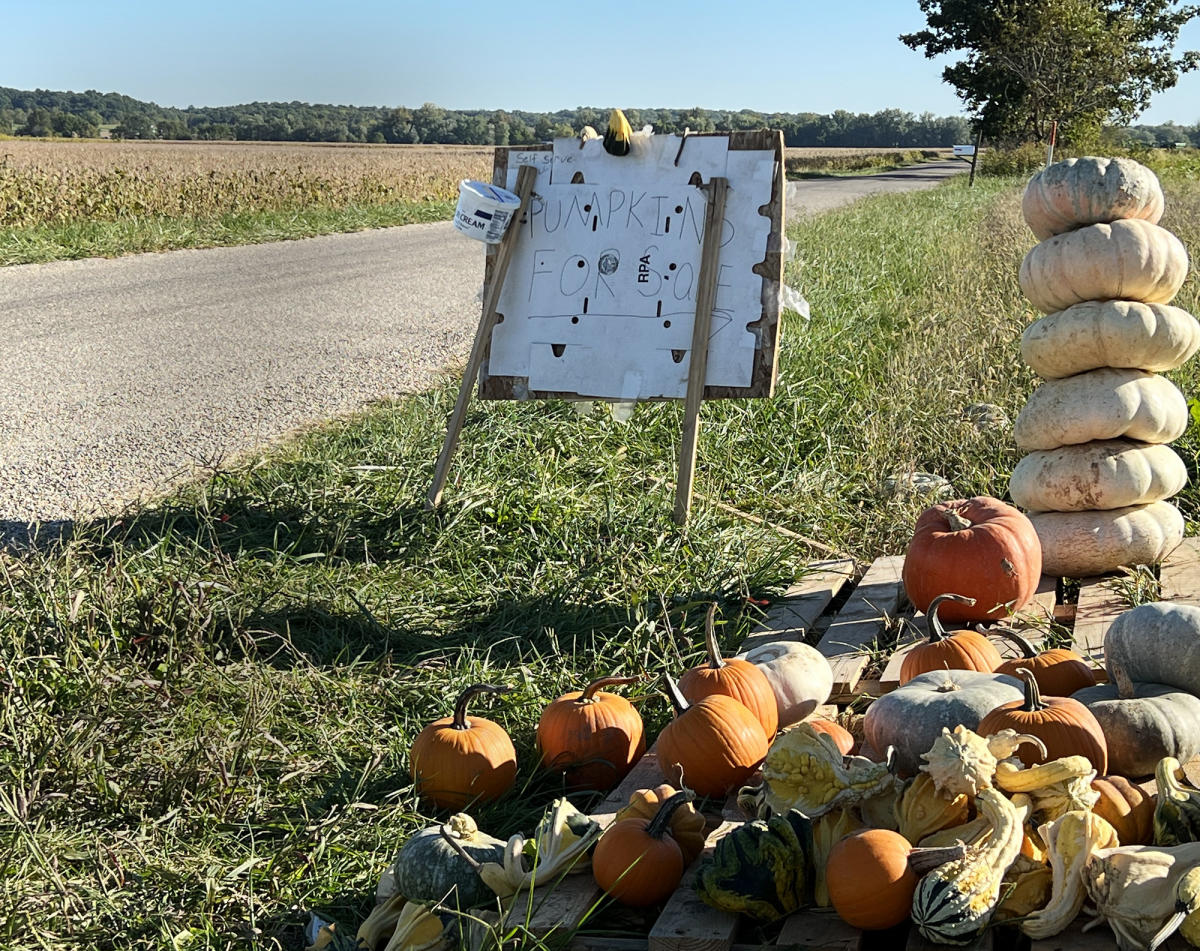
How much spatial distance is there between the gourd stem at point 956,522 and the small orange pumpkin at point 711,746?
4.75ft

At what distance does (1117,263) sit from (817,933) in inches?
130

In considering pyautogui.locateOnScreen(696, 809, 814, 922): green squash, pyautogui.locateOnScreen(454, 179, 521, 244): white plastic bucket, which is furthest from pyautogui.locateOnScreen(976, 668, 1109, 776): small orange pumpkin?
pyautogui.locateOnScreen(454, 179, 521, 244): white plastic bucket

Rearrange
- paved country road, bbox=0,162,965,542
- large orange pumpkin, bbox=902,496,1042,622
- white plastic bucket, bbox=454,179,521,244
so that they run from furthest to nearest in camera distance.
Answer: paved country road, bbox=0,162,965,542 < white plastic bucket, bbox=454,179,521,244 < large orange pumpkin, bbox=902,496,1042,622

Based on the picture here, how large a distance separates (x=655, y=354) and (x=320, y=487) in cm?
176

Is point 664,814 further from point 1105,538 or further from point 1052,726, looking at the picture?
point 1105,538

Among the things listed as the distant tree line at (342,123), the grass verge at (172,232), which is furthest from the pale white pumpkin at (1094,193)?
the distant tree line at (342,123)

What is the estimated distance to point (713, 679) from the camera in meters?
3.20

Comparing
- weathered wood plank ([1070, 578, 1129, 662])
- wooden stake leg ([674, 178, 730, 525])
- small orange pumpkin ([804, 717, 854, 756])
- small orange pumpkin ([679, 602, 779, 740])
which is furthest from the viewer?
wooden stake leg ([674, 178, 730, 525])

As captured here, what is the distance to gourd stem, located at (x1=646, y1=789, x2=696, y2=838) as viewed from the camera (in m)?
2.49

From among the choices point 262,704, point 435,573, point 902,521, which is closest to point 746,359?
point 902,521

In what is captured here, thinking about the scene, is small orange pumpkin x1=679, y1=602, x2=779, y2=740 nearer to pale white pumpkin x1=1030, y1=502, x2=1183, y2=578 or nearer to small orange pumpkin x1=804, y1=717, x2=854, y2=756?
small orange pumpkin x1=804, y1=717, x2=854, y2=756

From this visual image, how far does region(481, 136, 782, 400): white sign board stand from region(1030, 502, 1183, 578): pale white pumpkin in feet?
4.99

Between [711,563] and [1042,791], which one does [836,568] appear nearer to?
[711,563]

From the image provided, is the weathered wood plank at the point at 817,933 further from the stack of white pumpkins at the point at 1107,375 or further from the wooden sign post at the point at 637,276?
the wooden sign post at the point at 637,276
